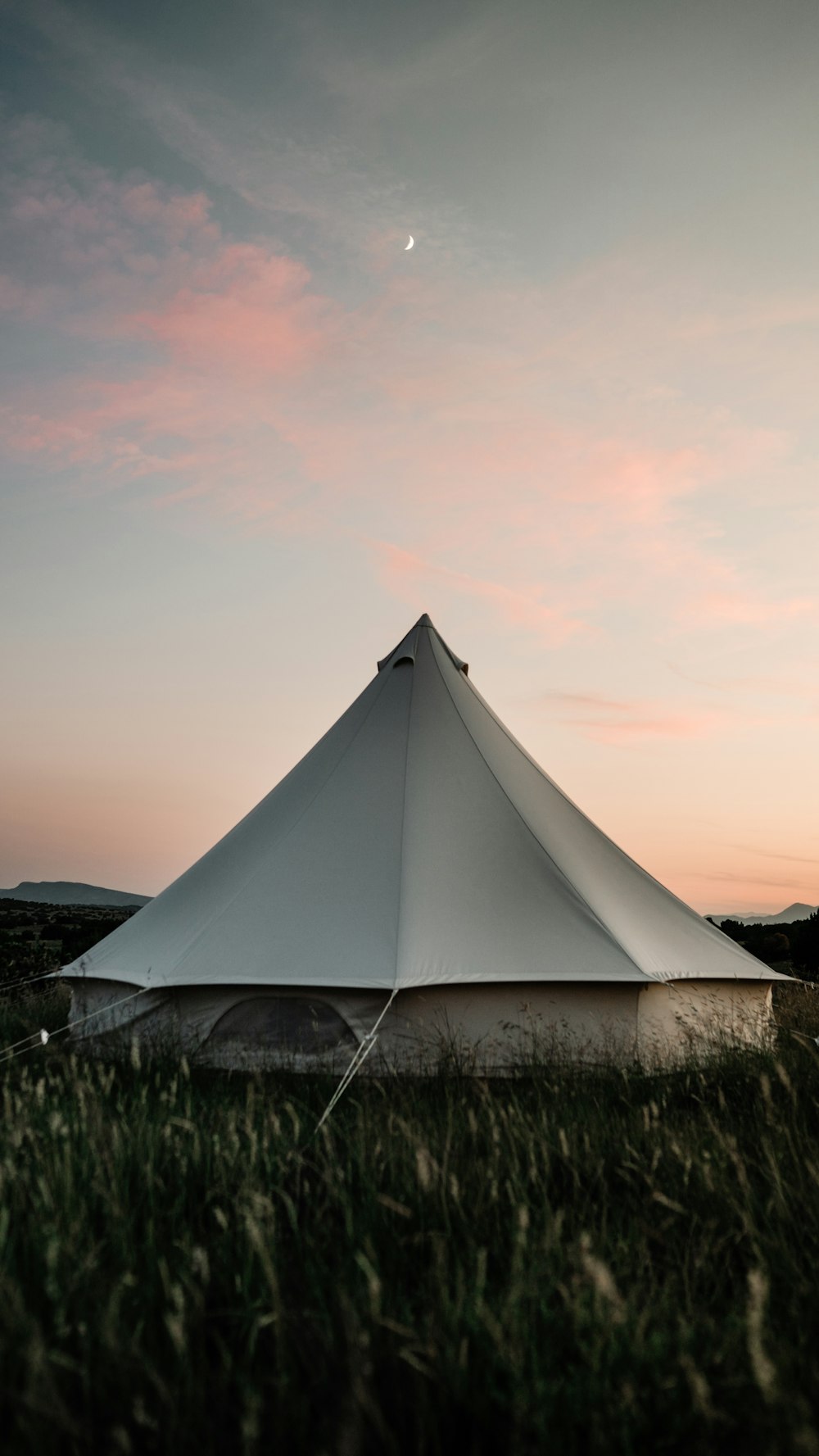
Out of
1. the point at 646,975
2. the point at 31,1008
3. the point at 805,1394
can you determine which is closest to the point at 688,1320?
the point at 805,1394

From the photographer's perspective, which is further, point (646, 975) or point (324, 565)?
point (324, 565)

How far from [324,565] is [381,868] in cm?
554

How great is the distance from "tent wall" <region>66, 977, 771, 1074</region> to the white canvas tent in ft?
0.04

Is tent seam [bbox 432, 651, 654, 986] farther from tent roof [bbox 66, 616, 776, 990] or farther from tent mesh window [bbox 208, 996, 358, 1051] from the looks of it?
tent mesh window [bbox 208, 996, 358, 1051]

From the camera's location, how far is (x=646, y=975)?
495cm

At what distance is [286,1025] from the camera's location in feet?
16.6

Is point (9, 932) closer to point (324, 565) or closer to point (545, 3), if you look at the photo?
point (324, 565)

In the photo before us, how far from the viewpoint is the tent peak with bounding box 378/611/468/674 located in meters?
7.10

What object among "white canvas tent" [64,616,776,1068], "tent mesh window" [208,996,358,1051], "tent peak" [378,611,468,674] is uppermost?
"tent peak" [378,611,468,674]

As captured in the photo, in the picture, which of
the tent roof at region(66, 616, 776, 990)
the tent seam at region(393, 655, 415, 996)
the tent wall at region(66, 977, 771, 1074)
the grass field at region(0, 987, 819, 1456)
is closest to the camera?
the grass field at region(0, 987, 819, 1456)

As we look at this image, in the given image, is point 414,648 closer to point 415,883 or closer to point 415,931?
point 415,883

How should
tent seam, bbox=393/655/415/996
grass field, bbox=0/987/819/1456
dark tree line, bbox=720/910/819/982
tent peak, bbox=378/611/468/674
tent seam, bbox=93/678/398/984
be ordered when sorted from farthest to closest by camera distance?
dark tree line, bbox=720/910/819/982
tent peak, bbox=378/611/468/674
tent seam, bbox=93/678/398/984
tent seam, bbox=393/655/415/996
grass field, bbox=0/987/819/1456

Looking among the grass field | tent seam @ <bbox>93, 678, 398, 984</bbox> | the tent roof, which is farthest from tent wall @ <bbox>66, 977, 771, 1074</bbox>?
the grass field

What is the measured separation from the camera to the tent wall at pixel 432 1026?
4832 millimetres
